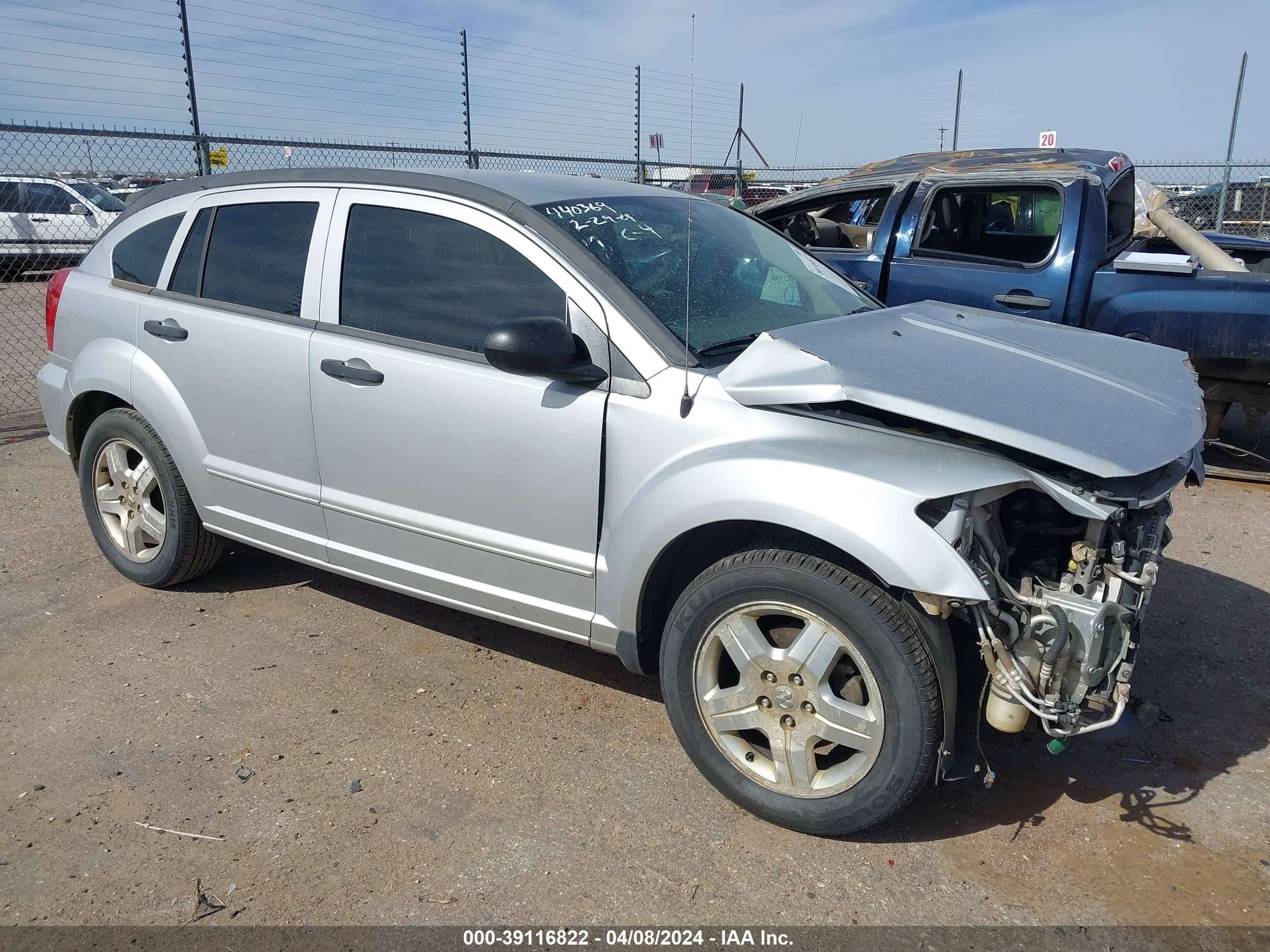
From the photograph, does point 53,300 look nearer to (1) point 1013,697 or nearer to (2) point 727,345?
(2) point 727,345

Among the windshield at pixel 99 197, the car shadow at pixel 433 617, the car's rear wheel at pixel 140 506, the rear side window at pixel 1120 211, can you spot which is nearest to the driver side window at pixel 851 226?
the rear side window at pixel 1120 211

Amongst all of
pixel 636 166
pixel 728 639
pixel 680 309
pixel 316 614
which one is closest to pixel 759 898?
pixel 728 639

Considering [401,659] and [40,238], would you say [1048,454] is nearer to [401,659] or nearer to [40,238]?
[401,659]

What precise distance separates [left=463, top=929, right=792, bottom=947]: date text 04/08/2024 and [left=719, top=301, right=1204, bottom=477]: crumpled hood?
4.50 ft

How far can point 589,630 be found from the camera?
3166 mm

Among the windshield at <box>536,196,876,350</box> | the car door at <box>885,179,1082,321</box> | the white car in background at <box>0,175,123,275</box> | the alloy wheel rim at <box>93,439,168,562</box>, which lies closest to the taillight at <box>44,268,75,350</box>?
the alloy wheel rim at <box>93,439,168,562</box>

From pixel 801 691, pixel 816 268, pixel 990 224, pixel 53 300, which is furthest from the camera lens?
pixel 990 224

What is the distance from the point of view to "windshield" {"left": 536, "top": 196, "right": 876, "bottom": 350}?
3.20 metres

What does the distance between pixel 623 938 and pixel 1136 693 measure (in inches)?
87.6

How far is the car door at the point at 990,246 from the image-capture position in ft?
18.2

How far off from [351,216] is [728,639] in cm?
210

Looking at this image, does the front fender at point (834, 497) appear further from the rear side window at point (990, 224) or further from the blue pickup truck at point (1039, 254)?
the rear side window at point (990, 224)

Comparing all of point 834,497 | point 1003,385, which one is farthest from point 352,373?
point 1003,385

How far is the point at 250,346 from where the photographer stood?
148 inches
